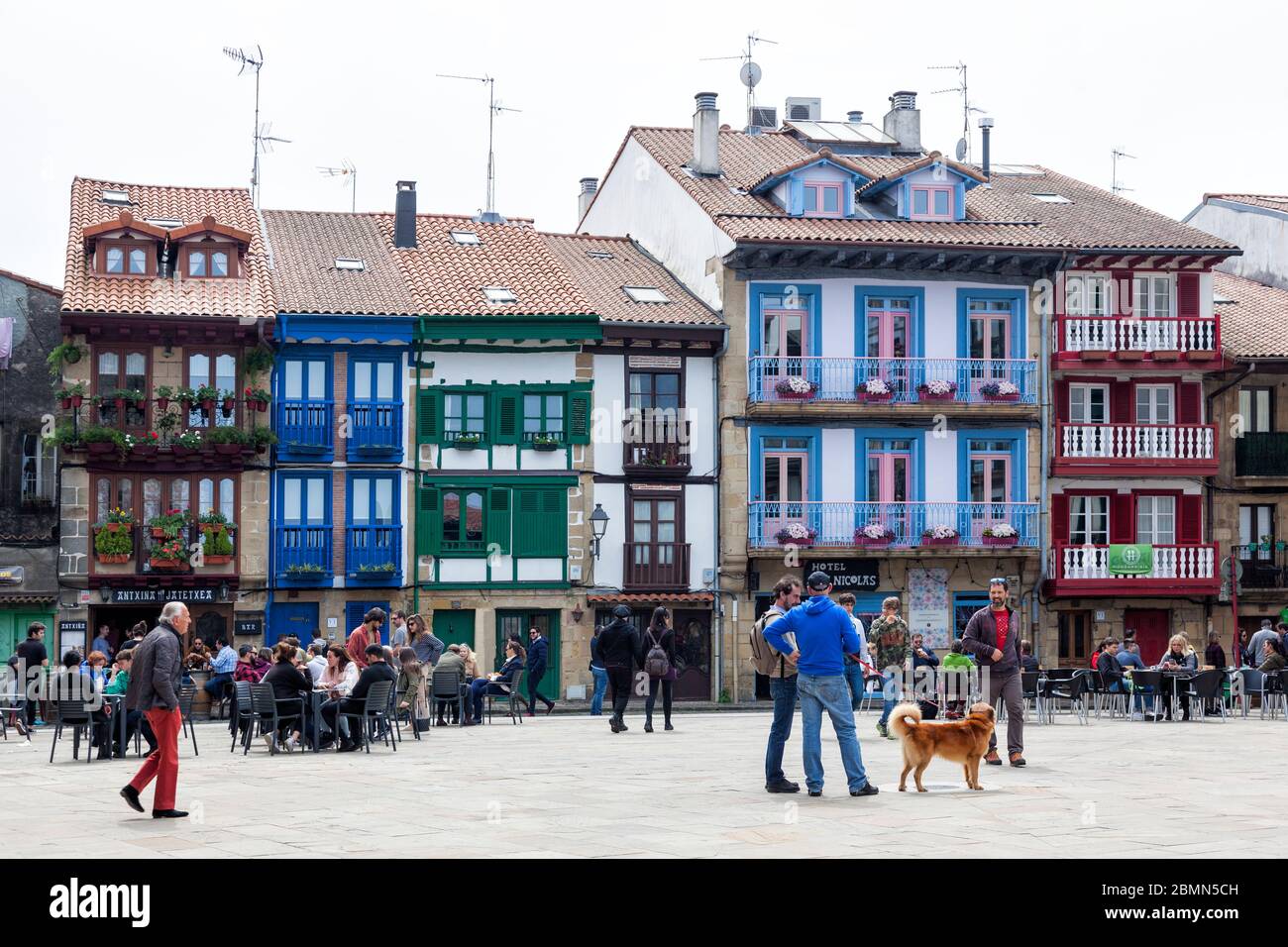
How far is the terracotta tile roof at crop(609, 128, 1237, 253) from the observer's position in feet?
144

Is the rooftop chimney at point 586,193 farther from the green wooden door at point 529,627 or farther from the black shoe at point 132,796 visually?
the black shoe at point 132,796

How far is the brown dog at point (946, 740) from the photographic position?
16078 mm

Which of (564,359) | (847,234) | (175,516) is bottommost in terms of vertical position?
(175,516)

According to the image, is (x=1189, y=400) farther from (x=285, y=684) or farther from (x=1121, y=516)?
(x=285, y=684)

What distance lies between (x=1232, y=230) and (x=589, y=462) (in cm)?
2205

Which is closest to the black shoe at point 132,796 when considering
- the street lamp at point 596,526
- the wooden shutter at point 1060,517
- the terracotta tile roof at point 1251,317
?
the street lamp at point 596,526

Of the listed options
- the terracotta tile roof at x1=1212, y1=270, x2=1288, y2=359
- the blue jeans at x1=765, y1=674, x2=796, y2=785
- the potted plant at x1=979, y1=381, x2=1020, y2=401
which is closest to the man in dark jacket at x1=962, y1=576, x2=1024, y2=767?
the blue jeans at x1=765, y1=674, x2=796, y2=785

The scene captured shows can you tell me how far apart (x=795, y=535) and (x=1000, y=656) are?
78.4 feet

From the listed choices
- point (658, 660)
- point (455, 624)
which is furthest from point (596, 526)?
point (658, 660)

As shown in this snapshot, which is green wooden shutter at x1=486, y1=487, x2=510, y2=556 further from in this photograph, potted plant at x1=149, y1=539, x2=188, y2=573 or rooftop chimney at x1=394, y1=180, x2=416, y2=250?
rooftop chimney at x1=394, y1=180, x2=416, y2=250

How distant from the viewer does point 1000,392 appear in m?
44.6
